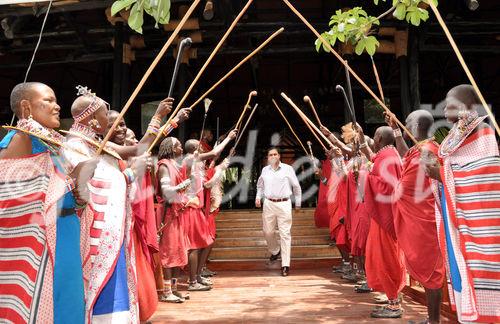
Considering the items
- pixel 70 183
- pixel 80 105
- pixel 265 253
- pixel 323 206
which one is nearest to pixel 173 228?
pixel 80 105

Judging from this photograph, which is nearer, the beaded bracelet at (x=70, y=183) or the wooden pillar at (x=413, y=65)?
the beaded bracelet at (x=70, y=183)

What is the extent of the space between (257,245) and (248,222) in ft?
3.32

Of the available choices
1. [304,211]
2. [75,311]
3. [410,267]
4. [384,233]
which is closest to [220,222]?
[304,211]

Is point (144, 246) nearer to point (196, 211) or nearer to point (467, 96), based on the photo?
point (196, 211)

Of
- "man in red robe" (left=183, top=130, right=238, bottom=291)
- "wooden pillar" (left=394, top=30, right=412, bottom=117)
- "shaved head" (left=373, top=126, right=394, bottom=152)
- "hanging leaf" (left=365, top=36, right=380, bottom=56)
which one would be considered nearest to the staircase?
"man in red robe" (left=183, top=130, right=238, bottom=291)

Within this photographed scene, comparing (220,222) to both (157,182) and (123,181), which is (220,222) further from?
(123,181)

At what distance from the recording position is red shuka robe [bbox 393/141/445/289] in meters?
3.54

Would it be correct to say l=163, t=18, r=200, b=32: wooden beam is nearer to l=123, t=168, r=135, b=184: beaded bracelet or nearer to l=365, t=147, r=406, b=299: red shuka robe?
l=365, t=147, r=406, b=299: red shuka robe

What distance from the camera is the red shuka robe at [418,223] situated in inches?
139

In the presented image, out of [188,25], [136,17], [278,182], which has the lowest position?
[278,182]

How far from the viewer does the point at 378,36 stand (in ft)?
28.0

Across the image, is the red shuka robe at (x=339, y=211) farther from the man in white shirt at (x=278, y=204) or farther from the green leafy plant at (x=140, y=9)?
the green leafy plant at (x=140, y=9)

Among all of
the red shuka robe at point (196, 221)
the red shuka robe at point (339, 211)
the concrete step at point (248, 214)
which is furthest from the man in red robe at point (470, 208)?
the concrete step at point (248, 214)

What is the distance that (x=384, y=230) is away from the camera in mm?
4395
